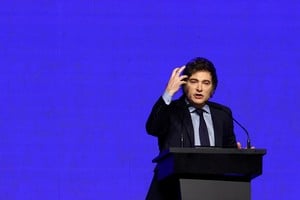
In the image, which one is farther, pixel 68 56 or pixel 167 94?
pixel 68 56

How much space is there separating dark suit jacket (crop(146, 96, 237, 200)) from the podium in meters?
0.13

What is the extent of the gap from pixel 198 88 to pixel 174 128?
176mm

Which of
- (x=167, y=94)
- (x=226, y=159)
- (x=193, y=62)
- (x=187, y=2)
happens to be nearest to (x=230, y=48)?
(x=187, y=2)

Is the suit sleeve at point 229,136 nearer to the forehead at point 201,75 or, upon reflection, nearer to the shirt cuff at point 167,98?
the forehead at point 201,75

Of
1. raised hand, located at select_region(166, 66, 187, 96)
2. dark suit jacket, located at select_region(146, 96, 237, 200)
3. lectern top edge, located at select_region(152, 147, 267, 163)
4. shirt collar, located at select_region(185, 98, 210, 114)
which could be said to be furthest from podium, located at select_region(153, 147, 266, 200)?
shirt collar, located at select_region(185, 98, 210, 114)

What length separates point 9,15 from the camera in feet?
11.1

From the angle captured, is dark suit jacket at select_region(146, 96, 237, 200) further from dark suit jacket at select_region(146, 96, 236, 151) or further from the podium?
the podium

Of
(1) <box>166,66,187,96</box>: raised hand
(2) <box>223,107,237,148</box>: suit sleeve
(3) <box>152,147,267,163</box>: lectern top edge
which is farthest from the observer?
(2) <box>223,107,237,148</box>: suit sleeve

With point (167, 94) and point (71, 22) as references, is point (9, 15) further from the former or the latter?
point (167, 94)

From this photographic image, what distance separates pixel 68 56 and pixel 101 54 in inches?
6.9

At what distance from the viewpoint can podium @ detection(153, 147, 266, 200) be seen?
6.45 feet

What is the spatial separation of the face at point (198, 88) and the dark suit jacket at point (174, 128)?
43 millimetres

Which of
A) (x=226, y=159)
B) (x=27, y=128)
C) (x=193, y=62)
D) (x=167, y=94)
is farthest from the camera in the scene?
(x=27, y=128)

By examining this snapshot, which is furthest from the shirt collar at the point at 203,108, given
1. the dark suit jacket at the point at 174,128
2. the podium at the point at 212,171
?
the podium at the point at 212,171
